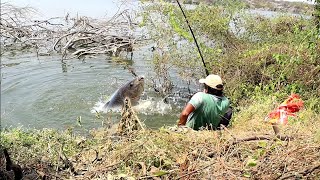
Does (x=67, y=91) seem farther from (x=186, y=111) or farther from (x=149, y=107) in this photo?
(x=186, y=111)

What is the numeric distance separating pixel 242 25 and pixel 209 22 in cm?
190

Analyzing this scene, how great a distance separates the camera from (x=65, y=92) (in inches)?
507

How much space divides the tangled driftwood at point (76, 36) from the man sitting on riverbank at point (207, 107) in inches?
413

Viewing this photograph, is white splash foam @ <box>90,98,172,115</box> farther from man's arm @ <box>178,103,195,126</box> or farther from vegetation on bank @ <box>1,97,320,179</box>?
vegetation on bank @ <box>1,97,320,179</box>

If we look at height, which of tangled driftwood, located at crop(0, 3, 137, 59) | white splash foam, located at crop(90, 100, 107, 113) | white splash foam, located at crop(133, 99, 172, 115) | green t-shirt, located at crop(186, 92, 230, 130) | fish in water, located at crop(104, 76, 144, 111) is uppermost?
tangled driftwood, located at crop(0, 3, 137, 59)

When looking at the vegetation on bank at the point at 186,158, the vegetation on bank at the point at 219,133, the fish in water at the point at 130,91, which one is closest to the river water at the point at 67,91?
the fish in water at the point at 130,91

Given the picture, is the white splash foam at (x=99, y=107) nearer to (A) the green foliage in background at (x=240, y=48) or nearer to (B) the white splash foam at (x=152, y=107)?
(B) the white splash foam at (x=152, y=107)

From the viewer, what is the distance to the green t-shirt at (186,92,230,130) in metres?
6.07

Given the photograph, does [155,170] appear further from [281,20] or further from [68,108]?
[281,20]

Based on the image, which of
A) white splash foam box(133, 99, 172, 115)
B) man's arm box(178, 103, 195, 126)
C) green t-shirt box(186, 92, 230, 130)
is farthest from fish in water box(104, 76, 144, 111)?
man's arm box(178, 103, 195, 126)

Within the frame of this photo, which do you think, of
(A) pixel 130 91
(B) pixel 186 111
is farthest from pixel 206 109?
(A) pixel 130 91

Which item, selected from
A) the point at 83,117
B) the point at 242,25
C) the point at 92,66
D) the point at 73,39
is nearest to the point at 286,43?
the point at 242,25

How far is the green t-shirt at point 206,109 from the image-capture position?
6074 millimetres

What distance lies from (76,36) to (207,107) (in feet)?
41.4
